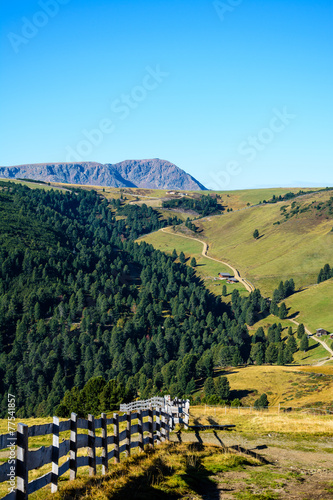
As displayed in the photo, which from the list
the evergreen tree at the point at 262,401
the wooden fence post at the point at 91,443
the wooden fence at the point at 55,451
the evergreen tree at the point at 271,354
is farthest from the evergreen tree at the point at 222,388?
the wooden fence post at the point at 91,443

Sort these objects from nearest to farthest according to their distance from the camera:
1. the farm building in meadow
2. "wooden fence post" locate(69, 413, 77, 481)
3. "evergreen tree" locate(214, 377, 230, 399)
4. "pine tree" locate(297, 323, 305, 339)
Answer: "wooden fence post" locate(69, 413, 77, 481)
"evergreen tree" locate(214, 377, 230, 399)
"pine tree" locate(297, 323, 305, 339)
the farm building in meadow

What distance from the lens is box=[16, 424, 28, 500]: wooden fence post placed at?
7.80 meters

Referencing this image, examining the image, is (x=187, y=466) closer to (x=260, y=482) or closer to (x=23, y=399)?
(x=260, y=482)

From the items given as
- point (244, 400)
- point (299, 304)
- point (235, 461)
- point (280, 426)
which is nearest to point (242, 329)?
point (299, 304)

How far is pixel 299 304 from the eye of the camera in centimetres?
19438

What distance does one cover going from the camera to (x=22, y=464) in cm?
794

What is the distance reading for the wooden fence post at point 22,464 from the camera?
307 inches

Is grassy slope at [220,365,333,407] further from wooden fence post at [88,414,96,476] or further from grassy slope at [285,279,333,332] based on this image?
wooden fence post at [88,414,96,476]

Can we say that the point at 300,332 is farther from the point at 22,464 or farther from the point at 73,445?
the point at 22,464

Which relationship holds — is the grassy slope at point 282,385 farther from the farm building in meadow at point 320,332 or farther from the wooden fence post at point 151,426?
the wooden fence post at point 151,426

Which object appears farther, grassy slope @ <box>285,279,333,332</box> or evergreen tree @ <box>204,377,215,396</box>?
grassy slope @ <box>285,279,333,332</box>

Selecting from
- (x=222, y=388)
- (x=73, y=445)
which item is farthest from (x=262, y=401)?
(x=73, y=445)

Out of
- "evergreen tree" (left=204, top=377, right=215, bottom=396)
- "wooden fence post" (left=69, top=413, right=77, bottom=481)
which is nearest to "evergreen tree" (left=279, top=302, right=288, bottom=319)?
"evergreen tree" (left=204, top=377, right=215, bottom=396)

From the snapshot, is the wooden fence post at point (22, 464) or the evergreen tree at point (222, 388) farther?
the evergreen tree at point (222, 388)
